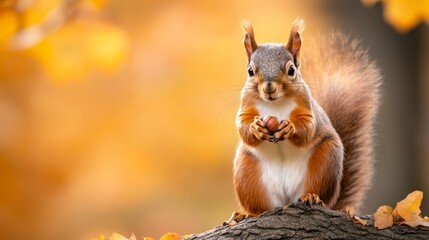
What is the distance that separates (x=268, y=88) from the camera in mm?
2668

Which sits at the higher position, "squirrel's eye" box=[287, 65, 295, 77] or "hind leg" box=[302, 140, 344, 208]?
"squirrel's eye" box=[287, 65, 295, 77]

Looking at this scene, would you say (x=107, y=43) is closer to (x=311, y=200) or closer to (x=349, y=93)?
(x=349, y=93)

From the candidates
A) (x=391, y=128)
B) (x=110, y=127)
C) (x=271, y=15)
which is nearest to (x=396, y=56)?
(x=391, y=128)

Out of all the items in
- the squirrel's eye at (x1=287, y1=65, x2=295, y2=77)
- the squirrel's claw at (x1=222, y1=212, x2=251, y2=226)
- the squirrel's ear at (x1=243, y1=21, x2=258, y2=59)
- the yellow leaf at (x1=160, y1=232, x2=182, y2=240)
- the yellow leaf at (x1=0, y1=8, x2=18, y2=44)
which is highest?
the yellow leaf at (x1=0, y1=8, x2=18, y2=44)

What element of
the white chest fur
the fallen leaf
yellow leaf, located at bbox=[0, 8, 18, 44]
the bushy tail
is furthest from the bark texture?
yellow leaf, located at bbox=[0, 8, 18, 44]

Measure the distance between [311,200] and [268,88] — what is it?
1.32ft

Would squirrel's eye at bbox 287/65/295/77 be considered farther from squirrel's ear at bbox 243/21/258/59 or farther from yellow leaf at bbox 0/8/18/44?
yellow leaf at bbox 0/8/18/44

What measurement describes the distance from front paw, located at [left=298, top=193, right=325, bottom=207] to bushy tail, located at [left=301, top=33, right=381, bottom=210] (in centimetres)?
59

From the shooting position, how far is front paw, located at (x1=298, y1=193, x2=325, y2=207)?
276 cm

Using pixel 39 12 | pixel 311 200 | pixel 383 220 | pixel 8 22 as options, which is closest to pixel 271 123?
pixel 311 200

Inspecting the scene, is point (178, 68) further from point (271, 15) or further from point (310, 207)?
point (310, 207)

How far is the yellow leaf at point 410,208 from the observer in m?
2.78

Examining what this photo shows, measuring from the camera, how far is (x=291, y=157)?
282 centimetres

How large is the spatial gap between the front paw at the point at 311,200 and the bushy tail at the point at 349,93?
0.59 meters
